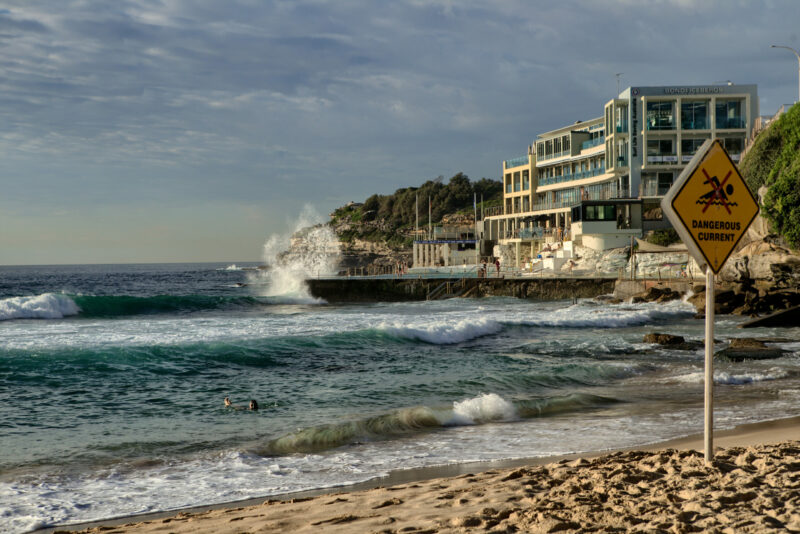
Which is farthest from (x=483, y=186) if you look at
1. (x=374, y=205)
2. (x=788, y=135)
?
(x=788, y=135)

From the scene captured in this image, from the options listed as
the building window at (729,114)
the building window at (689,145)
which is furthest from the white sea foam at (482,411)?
the building window at (729,114)

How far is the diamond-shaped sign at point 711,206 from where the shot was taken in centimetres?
541

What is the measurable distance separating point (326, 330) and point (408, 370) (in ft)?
34.5

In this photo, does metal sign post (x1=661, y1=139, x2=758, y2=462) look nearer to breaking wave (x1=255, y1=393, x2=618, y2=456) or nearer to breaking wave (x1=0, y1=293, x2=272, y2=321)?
breaking wave (x1=255, y1=393, x2=618, y2=456)

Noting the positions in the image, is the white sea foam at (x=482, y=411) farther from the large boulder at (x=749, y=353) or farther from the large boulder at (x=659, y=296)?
the large boulder at (x=659, y=296)

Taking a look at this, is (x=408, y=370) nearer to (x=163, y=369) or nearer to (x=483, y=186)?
(x=163, y=369)

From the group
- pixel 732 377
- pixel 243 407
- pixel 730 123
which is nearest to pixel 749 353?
pixel 732 377

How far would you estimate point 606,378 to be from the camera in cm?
1622

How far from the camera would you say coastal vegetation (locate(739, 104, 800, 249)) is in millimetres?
36656

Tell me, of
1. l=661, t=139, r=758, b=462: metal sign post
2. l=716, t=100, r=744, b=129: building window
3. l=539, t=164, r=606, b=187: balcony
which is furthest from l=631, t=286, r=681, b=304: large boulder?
l=661, t=139, r=758, b=462: metal sign post

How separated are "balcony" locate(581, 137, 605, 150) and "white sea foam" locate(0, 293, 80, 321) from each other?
168ft

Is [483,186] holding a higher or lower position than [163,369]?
higher

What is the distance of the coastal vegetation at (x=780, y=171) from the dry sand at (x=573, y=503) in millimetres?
30287

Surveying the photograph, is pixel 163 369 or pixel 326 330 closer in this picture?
pixel 163 369
